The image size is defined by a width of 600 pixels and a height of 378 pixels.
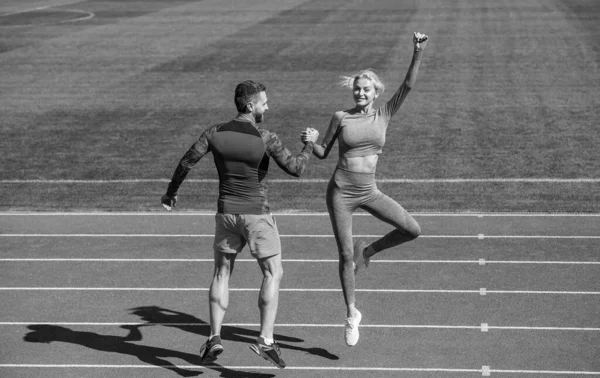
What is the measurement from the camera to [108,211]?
15.0m

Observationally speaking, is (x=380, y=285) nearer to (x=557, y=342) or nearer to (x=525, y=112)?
(x=557, y=342)

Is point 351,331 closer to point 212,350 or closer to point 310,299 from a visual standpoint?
point 212,350

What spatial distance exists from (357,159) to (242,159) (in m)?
1.17

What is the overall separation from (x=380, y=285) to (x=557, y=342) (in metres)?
2.35

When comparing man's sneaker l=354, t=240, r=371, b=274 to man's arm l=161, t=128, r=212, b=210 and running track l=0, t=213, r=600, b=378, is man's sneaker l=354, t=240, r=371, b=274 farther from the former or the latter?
man's arm l=161, t=128, r=212, b=210

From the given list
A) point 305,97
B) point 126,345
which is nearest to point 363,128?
point 126,345

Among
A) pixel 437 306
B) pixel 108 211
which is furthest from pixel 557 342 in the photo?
pixel 108 211

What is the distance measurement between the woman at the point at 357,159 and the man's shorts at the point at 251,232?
781 mm

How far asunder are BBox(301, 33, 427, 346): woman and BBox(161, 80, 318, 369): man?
54cm

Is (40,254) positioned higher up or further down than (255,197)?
further down

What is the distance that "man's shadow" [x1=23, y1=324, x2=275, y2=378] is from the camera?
9055mm

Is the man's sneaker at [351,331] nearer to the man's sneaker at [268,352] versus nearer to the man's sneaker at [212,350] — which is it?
the man's sneaker at [268,352]

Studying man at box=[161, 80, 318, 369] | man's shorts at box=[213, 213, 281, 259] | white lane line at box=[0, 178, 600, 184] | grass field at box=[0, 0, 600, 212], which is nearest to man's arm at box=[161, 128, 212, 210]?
man at box=[161, 80, 318, 369]

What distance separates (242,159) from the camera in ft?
28.3
